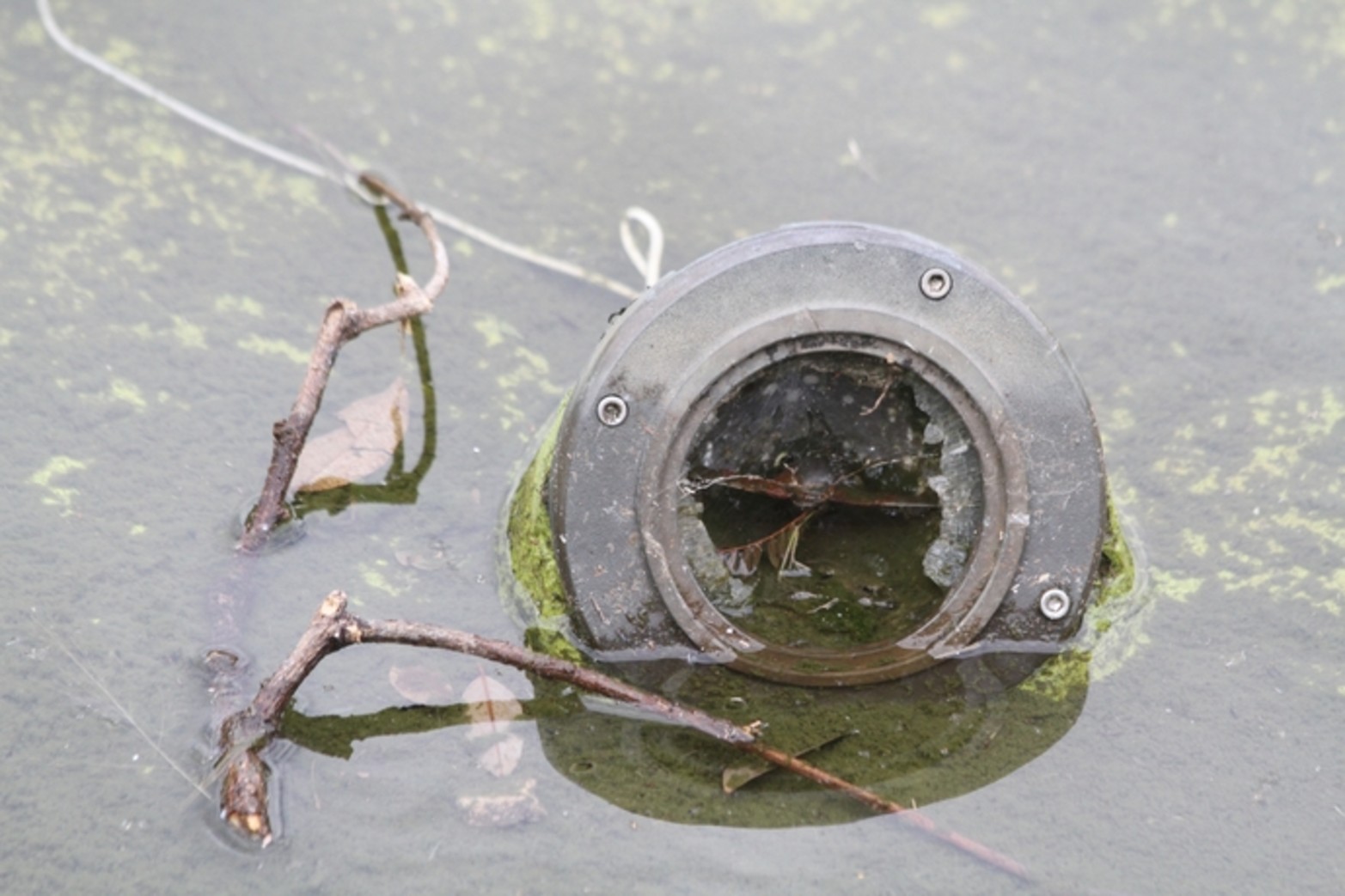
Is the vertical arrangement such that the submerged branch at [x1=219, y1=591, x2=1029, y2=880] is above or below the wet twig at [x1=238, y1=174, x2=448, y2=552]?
below

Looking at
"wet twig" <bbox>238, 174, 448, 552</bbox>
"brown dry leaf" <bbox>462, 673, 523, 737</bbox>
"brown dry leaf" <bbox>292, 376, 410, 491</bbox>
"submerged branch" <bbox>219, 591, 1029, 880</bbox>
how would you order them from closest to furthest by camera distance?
"submerged branch" <bbox>219, 591, 1029, 880</bbox> < "brown dry leaf" <bbox>462, 673, 523, 737</bbox> < "wet twig" <bbox>238, 174, 448, 552</bbox> < "brown dry leaf" <bbox>292, 376, 410, 491</bbox>

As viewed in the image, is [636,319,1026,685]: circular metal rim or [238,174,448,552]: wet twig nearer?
[636,319,1026,685]: circular metal rim

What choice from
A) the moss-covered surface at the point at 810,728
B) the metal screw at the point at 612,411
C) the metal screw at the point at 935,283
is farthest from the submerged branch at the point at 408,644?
the metal screw at the point at 935,283

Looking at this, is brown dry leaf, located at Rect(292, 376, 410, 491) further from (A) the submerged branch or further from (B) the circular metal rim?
(B) the circular metal rim

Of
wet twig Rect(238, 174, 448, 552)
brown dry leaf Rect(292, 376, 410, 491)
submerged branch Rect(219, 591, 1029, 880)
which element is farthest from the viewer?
brown dry leaf Rect(292, 376, 410, 491)

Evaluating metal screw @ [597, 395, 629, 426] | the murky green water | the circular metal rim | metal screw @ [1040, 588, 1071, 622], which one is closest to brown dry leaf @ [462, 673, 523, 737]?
the murky green water

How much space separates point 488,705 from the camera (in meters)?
1.83

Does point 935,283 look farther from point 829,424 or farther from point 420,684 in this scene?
point 420,684

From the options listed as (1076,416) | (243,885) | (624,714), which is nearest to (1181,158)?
(1076,416)

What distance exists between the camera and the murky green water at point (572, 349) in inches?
66.2

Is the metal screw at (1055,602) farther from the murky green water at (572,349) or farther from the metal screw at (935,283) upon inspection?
the metal screw at (935,283)

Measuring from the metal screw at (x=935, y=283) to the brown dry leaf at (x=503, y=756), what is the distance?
0.80 m

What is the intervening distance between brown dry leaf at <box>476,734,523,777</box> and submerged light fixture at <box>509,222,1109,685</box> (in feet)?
0.58

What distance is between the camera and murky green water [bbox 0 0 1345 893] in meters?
1.68
